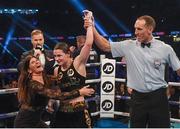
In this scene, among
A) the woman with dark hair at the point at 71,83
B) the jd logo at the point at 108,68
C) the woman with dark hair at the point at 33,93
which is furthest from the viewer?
the jd logo at the point at 108,68

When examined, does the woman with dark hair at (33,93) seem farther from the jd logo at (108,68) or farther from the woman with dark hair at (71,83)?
the jd logo at (108,68)

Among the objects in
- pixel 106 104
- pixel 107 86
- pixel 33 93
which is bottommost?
pixel 106 104

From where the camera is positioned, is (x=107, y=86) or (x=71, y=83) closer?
(x=71, y=83)

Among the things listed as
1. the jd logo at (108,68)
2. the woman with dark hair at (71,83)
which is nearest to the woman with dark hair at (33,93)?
the woman with dark hair at (71,83)

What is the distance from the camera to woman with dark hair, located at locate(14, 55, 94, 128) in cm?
303

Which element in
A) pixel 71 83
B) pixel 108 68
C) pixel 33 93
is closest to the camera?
pixel 33 93

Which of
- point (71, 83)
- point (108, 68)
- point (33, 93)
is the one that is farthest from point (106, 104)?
point (33, 93)

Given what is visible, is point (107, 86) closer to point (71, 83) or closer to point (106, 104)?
point (106, 104)

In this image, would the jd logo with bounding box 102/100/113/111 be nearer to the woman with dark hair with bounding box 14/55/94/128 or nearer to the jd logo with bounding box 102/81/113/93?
the jd logo with bounding box 102/81/113/93

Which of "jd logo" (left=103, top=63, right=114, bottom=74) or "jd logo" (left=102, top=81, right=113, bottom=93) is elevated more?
"jd logo" (left=103, top=63, right=114, bottom=74)

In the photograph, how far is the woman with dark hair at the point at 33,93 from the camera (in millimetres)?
3031

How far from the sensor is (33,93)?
3070 millimetres

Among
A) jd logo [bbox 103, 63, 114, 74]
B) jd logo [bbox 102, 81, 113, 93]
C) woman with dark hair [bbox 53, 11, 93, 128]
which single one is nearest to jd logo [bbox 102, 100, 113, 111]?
jd logo [bbox 102, 81, 113, 93]

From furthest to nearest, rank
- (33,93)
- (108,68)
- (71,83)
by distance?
(108,68) < (71,83) < (33,93)
